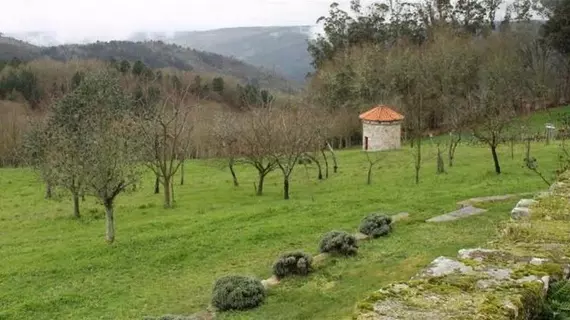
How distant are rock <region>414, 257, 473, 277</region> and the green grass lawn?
3747 millimetres

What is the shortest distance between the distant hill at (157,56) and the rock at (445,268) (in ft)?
400

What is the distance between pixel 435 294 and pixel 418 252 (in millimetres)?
8406

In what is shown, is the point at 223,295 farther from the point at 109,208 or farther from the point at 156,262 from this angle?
the point at 109,208

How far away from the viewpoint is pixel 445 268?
264 inches

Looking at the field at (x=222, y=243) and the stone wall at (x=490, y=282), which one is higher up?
the stone wall at (x=490, y=282)

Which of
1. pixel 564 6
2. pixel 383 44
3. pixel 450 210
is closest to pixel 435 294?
pixel 450 210

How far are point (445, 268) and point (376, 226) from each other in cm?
964

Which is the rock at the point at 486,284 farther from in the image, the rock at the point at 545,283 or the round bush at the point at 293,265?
the round bush at the point at 293,265

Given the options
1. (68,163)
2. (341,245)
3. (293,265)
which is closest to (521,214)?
(293,265)

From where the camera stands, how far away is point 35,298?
15086 mm

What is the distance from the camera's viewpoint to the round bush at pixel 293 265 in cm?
1335

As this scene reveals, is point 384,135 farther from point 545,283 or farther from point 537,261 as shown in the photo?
point 545,283

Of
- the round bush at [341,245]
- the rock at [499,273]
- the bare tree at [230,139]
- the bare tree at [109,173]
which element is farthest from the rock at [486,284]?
the bare tree at [230,139]

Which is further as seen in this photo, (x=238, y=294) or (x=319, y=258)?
(x=319, y=258)
